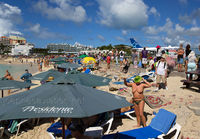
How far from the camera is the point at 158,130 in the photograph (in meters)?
3.87

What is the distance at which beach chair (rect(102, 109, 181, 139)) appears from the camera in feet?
11.7

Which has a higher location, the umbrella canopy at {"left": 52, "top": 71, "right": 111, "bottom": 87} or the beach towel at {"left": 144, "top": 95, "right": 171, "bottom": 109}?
the umbrella canopy at {"left": 52, "top": 71, "right": 111, "bottom": 87}

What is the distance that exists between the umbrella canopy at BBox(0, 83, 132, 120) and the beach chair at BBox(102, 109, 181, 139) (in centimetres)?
136

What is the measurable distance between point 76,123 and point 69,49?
171 meters

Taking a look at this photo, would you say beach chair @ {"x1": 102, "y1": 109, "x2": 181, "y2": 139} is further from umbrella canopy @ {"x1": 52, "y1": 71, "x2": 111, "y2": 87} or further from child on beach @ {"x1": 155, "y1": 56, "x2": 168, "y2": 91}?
child on beach @ {"x1": 155, "y1": 56, "x2": 168, "y2": 91}

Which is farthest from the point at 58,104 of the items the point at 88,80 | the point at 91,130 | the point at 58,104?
the point at 88,80

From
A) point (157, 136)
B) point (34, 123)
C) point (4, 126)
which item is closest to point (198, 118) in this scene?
point (157, 136)

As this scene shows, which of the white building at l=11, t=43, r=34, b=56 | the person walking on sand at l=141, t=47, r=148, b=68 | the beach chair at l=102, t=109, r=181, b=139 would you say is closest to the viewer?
the beach chair at l=102, t=109, r=181, b=139

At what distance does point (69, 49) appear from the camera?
556 ft

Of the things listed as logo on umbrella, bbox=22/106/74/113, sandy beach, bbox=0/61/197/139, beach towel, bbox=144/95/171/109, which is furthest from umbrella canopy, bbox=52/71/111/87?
logo on umbrella, bbox=22/106/74/113

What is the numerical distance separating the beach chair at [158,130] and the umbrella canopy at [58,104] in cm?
136

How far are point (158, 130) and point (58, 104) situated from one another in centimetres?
296

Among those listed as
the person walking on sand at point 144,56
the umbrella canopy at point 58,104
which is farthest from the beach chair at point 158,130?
the person walking on sand at point 144,56

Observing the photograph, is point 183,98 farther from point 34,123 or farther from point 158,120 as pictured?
point 34,123
